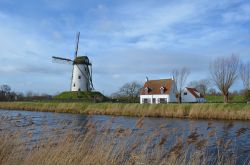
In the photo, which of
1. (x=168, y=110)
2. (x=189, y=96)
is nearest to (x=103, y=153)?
(x=168, y=110)

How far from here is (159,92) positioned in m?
45.8

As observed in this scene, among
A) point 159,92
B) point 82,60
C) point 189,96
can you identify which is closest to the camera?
point 159,92

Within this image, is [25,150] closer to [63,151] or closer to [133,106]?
[63,151]

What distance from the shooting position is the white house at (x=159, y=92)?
148ft

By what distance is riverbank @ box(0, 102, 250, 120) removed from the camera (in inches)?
945

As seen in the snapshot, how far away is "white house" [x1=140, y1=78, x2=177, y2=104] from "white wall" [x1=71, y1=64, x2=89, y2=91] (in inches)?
318

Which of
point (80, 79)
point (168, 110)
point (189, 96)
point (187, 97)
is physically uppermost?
point (80, 79)

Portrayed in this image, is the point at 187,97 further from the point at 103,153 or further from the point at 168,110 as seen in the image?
the point at 103,153

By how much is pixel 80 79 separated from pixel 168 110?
72.5 ft

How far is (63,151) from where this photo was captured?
20.3 ft

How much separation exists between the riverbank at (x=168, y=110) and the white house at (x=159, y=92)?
1480 cm

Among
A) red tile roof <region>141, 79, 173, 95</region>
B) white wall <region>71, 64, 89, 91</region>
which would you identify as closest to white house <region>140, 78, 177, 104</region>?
red tile roof <region>141, 79, 173, 95</region>

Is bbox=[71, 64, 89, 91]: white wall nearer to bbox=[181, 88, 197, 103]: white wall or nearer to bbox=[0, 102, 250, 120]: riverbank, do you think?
bbox=[0, 102, 250, 120]: riverbank

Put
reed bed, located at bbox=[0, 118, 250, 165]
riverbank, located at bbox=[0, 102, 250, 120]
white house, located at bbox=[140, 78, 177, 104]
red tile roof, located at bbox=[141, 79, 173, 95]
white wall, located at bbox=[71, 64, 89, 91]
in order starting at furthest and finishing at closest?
1. white wall, located at bbox=[71, 64, 89, 91]
2. red tile roof, located at bbox=[141, 79, 173, 95]
3. white house, located at bbox=[140, 78, 177, 104]
4. riverbank, located at bbox=[0, 102, 250, 120]
5. reed bed, located at bbox=[0, 118, 250, 165]
